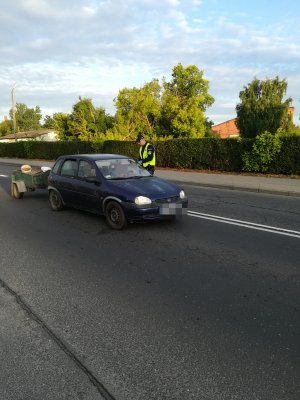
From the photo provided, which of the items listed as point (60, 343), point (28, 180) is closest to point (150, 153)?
point (28, 180)

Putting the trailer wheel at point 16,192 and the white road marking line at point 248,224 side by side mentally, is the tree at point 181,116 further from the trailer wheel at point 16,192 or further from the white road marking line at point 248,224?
the white road marking line at point 248,224

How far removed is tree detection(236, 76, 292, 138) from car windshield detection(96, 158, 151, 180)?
28.8 m

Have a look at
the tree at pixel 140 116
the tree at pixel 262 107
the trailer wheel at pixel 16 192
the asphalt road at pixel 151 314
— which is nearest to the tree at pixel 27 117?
the tree at pixel 140 116

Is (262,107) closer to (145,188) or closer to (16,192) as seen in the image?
(16,192)

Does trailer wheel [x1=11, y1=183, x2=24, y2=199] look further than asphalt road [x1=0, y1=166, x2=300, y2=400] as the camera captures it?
Yes

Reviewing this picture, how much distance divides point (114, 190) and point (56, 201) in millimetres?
2547

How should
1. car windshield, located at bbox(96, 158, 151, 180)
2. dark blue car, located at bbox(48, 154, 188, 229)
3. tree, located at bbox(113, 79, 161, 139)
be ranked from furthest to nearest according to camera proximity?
1. tree, located at bbox(113, 79, 161, 139)
2. car windshield, located at bbox(96, 158, 151, 180)
3. dark blue car, located at bbox(48, 154, 188, 229)

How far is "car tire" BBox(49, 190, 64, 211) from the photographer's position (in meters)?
9.35

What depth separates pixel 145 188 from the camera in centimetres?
746

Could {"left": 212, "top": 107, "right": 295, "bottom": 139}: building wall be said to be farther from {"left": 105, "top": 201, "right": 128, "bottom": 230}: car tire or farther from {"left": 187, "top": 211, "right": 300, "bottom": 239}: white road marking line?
{"left": 105, "top": 201, "right": 128, "bottom": 230}: car tire

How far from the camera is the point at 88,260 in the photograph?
18.6 feet

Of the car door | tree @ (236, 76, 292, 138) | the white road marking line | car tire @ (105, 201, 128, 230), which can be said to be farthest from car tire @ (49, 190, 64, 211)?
tree @ (236, 76, 292, 138)

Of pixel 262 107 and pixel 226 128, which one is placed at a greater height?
pixel 262 107

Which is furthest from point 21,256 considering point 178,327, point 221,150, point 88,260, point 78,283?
point 221,150
